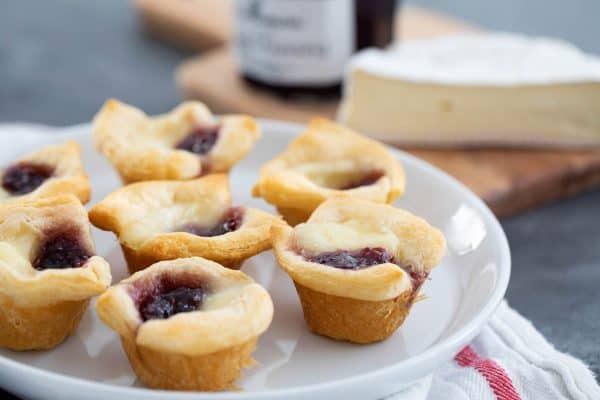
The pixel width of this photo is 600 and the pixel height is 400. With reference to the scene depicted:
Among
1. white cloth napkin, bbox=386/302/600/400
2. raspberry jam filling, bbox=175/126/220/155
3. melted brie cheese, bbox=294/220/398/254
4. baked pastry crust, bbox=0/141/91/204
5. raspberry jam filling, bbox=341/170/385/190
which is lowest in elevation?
white cloth napkin, bbox=386/302/600/400

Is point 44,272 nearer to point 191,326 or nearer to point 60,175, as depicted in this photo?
point 191,326

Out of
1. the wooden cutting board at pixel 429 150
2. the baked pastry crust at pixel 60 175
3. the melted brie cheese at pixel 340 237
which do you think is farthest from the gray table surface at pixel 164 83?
the baked pastry crust at pixel 60 175

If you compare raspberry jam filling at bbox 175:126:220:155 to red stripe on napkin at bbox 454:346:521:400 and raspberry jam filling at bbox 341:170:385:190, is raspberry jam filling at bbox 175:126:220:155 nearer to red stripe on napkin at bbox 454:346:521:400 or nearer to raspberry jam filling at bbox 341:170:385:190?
raspberry jam filling at bbox 341:170:385:190

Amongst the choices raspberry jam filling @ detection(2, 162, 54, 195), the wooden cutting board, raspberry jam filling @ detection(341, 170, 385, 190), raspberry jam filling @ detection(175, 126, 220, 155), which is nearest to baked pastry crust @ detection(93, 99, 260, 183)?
raspberry jam filling @ detection(175, 126, 220, 155)

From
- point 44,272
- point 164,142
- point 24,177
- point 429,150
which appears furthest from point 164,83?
point 44,272

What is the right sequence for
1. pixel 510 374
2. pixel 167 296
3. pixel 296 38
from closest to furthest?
pixel 167 296, pixel 510 374, pixel 296 38

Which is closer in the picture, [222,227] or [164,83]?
[222,227]
